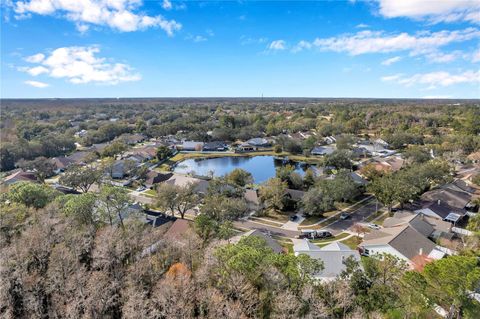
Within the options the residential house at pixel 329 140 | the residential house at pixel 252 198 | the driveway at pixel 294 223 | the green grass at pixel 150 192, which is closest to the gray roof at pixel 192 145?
the green grass at pixel 150 192

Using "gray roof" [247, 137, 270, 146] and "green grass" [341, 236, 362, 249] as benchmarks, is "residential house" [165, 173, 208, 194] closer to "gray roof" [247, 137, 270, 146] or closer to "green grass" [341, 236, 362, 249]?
"green grass" [341, 236, 362, 249]

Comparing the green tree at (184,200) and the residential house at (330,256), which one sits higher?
the green tree at (184,200)

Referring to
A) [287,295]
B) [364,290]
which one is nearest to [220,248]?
[287,295]

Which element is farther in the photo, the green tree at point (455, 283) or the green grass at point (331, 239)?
the green grass at point (331, 239)

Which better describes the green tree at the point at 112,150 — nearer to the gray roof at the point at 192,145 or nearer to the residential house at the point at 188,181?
the gray roof at the point at 192,145

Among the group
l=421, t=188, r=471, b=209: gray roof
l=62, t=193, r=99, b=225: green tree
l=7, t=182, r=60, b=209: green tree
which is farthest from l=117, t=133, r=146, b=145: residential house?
l=421, t=188, r=471, b=209: gray roof

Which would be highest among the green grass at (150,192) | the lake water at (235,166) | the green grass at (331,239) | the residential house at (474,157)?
the residential house at (474,157)

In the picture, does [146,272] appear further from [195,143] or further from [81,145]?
[81,145]
